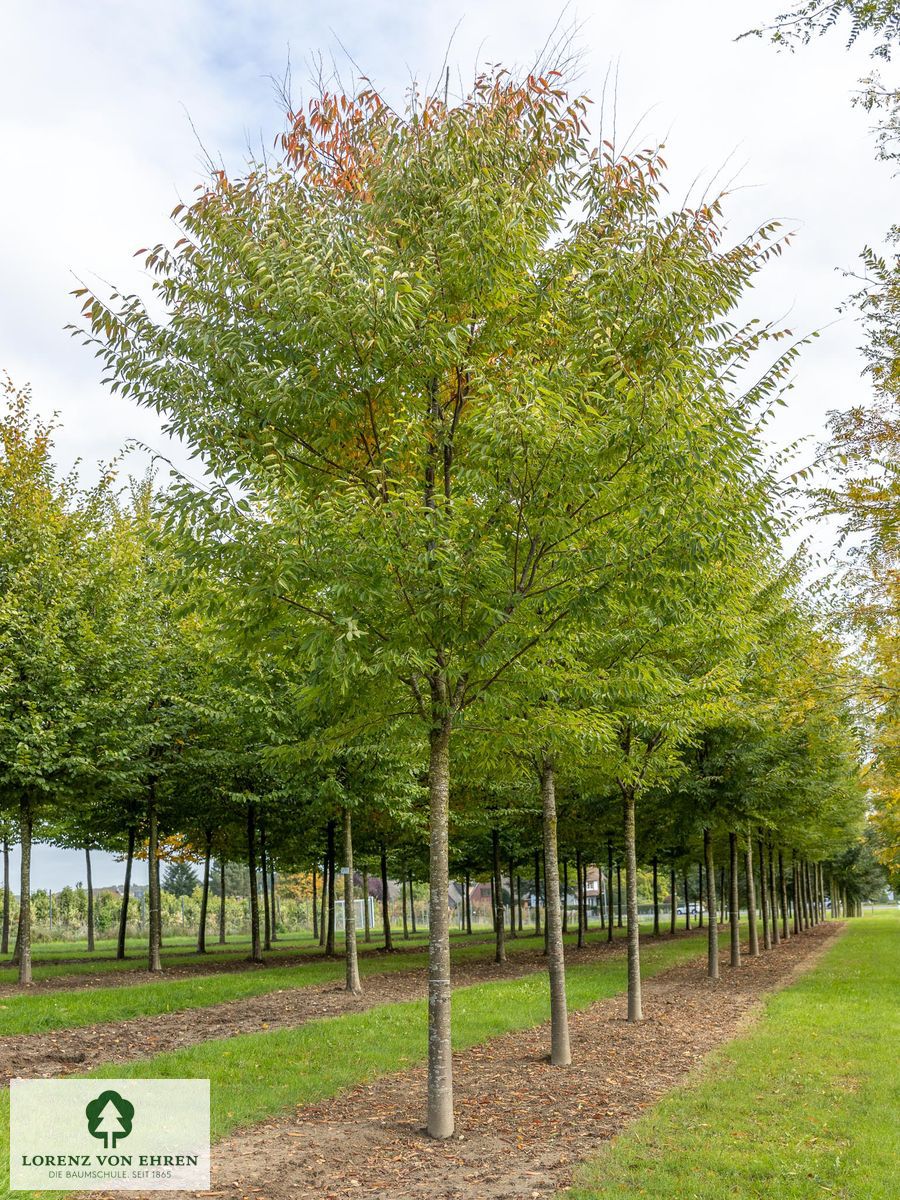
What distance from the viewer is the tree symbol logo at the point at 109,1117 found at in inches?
263

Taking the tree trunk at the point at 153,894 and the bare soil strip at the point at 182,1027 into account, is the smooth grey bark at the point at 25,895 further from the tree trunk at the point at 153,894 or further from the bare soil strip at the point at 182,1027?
the bare soil strip at the point at 182,1027

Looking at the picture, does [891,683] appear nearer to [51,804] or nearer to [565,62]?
[565,62]

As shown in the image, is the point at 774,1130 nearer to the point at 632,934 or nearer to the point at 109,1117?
the point at 109,1117

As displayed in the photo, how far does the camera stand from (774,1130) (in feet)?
23.9

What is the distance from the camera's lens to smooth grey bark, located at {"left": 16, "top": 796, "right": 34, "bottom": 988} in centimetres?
1744

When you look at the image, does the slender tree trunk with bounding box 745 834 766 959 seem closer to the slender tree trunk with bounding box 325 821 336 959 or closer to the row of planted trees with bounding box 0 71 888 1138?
the slender tree trunk with bounding box 325 821 336 959

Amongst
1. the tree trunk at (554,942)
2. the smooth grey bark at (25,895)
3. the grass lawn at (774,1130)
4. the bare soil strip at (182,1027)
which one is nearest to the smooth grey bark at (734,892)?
the bare soil strip at (182,1027)

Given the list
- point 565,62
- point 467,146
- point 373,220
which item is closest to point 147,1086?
point 373,220

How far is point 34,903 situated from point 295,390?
45.3 metres

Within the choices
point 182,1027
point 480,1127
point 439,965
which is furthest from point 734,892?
point 439,965

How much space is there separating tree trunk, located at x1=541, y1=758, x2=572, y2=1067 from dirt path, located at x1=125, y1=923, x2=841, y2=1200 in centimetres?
26

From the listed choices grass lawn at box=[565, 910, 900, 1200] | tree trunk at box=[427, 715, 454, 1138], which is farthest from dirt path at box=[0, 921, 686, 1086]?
grass lawn at box=[565, 910, 900, 1200]

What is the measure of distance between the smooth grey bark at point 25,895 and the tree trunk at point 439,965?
12.4m

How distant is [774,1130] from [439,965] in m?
2.93
